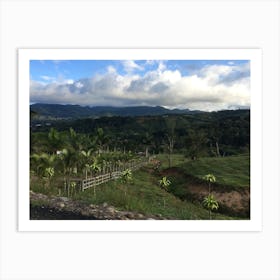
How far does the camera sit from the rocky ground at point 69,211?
6.77 metres

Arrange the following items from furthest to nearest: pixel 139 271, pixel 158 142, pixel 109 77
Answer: pixel 158 142
pixel 109 77
pixel 139 271

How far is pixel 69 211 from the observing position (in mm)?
6910

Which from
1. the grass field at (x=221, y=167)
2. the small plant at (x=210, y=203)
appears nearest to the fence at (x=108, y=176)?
the grass field at (x=221, y=167)

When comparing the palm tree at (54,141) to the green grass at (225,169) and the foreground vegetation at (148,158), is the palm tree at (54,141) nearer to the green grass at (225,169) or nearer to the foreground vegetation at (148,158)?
the foreground vegetation at (148,158)

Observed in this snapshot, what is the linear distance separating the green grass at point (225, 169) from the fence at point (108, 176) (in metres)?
0.91

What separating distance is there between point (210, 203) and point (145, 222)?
49.3 inches

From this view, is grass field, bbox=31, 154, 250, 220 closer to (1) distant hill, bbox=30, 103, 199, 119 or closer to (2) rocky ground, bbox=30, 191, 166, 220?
(2) rocky ground, bbox=30, 191, 166, 220

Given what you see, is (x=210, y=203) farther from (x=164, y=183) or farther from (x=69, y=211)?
(x=69, y=211)

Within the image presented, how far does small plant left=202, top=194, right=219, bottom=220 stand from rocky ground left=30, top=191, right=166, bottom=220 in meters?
0.86

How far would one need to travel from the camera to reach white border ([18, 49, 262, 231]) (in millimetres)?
6613
